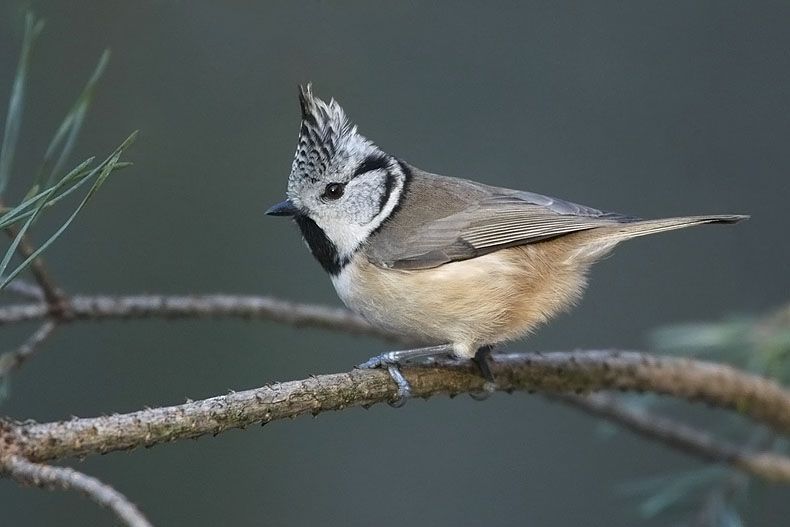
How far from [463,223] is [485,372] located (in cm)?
52

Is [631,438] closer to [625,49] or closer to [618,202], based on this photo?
[618,202]

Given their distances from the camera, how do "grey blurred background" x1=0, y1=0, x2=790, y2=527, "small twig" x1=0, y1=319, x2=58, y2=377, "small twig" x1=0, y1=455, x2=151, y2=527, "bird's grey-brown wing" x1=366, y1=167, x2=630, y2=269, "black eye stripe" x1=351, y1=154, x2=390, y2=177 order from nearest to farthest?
"small twig" x1=0, y1=455, x2=151, y2=527
"small twig" x1=0, y1=319, x2=58, y2=377
"bird's grey-brown wing" x1=366, y1=167, x2=630, y2=269
"black eye stripe" x1=351, y1=154, x2=390, y2=177
"grey blurred background" x1=0, y1=0, x2=790, y2=527

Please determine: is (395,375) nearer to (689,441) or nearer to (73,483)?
(73,483)

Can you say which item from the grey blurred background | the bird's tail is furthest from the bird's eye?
the grey blurred background

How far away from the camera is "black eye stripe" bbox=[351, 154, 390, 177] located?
226cm

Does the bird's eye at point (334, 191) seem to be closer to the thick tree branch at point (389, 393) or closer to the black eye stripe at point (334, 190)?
the black eye stripe at point (334, 190)

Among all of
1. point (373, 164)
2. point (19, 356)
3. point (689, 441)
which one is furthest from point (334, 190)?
point (689, 441)

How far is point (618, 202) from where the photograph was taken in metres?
3.33

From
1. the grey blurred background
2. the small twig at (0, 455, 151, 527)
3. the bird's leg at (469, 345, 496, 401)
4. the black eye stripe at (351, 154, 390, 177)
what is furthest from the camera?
the grey blurred background

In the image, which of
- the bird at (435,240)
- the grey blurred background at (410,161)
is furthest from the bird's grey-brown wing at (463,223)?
the grey blurred background at (410,161)

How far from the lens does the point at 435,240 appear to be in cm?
220

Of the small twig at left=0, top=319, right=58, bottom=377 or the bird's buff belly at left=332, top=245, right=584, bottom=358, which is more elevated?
the small twig at left=0, top=319, right=58, bottom=377

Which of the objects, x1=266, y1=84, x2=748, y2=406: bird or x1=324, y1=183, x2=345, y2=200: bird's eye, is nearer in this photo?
x1=266, y1=84, x2=748, y2=406: bird

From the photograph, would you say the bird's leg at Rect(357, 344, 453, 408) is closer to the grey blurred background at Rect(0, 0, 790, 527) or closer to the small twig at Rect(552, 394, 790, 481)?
the small twig at Rect(552, 394, 790, 481)
